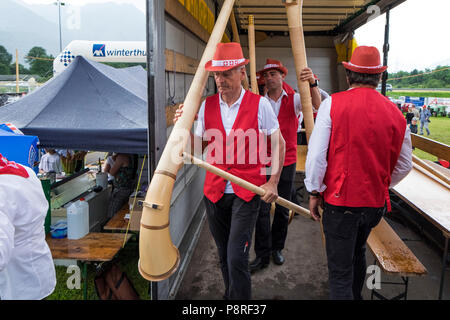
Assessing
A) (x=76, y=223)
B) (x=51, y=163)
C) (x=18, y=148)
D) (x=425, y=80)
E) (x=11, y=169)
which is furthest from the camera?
(x=425, y=80)

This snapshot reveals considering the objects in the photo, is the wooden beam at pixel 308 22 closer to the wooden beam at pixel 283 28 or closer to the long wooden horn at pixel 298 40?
the wooden beam at pixel 283 28

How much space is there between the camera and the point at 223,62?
233 cm

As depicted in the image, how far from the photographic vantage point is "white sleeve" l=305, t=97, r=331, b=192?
214 cm

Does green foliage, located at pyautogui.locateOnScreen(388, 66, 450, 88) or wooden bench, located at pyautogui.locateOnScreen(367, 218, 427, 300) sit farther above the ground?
green foliage, located at pyautogui.locateOnScreen(388, 66, 450, 88)

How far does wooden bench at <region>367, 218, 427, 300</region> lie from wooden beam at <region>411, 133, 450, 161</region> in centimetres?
201

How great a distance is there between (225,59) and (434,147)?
3978 millimetres

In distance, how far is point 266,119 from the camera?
251 cm

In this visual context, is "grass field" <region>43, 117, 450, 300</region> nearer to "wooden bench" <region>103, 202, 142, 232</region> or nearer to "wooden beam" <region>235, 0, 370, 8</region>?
"wooden bench" <region>103, 202, 142, 232</region>

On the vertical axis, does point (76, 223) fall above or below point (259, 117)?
below

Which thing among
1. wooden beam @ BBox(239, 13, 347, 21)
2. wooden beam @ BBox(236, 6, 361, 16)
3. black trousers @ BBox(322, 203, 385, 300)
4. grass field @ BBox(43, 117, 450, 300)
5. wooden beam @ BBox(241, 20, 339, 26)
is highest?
wooden beam @ BBox(241, 20, 339, 26)

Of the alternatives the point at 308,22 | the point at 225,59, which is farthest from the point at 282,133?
the point at 308,22

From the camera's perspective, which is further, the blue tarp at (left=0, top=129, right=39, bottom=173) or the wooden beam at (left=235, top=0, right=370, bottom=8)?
the wooden beam at (left=235, top=0, right=370, bottom=8)

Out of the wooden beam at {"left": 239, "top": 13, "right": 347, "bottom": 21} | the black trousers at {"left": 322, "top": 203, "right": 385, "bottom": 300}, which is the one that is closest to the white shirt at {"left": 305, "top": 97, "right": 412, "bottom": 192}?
the black trousers at {"left": 322, "top": 203, "right": 385, "bottom": 300}

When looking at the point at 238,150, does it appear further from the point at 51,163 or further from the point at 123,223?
the point at 51,163
